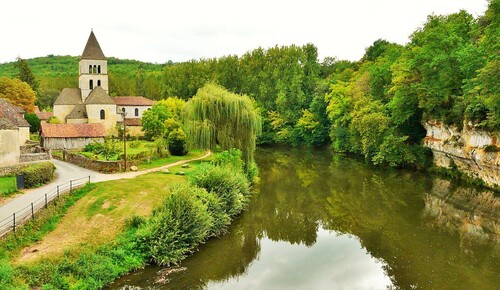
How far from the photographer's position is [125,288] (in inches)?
648

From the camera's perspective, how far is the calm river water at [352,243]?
17672 mm

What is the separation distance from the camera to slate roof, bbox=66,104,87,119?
2149 inches

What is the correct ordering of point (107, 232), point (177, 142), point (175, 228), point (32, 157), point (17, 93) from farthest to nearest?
point (17, 93) → point (177, 142) → point (32, 157) → point (107, 232) → point (175, 228)

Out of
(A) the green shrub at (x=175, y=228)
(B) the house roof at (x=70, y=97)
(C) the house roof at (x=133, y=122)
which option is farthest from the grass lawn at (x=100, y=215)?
(B) the house roof at (x=70, y=97)

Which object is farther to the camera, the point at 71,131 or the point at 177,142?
the point at 71,131

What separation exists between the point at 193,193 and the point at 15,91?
49.8m

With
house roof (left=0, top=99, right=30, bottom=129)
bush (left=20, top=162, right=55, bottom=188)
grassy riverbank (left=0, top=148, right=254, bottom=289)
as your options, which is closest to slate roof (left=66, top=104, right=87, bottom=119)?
house roof (left=0, top=99, right=30, bottom=129)

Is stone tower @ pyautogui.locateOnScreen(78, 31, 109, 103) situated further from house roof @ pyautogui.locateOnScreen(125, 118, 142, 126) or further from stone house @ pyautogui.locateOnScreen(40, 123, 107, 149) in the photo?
stone house @ pyautogui.locateOnScreen(40, 123, 107, 149)

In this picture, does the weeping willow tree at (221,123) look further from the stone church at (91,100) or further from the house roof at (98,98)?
the house roof at (98,98)

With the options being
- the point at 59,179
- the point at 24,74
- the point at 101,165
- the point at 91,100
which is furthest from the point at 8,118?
the point at 24,74

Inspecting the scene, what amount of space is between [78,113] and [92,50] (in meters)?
8.86

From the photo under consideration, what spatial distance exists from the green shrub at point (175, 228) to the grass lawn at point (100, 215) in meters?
1.72

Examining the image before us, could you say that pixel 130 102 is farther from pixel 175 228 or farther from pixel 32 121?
pixel 175 228

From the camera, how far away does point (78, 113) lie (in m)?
55.0
